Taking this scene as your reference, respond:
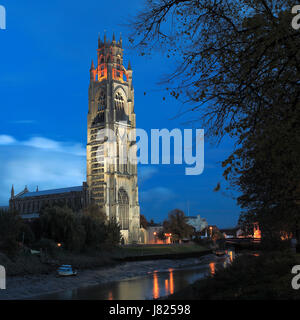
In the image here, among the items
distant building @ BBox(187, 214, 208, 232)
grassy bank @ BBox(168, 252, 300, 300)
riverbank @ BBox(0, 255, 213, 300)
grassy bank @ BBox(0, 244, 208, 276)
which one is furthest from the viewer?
distant building @ BBox(187, 214, 208, 232)

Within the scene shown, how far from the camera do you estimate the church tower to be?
123m

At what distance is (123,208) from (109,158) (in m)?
15.7

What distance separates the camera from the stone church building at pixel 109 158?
12319 centimetres

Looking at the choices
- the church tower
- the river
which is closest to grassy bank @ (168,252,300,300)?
the river

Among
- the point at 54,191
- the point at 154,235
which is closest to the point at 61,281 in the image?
the point at 154,235

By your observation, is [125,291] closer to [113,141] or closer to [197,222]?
[113,141]

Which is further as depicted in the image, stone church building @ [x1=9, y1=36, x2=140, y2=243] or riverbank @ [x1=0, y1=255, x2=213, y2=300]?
stone church building @ [x1=9, y1=36, x2=140, y2=243]

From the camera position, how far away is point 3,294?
3312 cm

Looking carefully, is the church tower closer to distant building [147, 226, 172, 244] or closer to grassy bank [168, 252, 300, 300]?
→ distant building [147, 226, 172, 244]

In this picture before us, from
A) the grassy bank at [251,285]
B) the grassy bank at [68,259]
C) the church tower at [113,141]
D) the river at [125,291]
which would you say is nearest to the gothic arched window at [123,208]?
the church tower at [113,141]

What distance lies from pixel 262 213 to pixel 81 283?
3034cm

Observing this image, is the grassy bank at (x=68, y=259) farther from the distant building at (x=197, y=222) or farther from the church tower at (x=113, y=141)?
the distant building at (x=197, y=222)

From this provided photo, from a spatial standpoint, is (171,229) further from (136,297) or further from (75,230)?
(136,297)

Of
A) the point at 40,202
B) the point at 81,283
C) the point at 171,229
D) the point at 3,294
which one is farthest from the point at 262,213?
the point at 40,202
